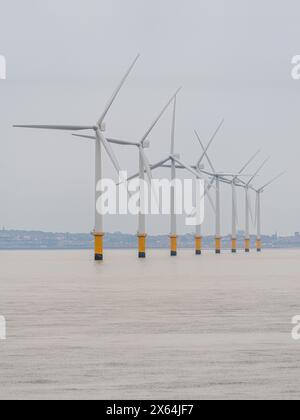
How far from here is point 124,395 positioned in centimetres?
1453

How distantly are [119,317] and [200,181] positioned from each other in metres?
117

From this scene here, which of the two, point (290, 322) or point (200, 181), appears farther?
point (200, 181)

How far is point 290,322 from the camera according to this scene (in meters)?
25.7

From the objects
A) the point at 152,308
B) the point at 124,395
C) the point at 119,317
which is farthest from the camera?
the point at 152,308

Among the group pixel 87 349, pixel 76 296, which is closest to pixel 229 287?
pixel 76 296

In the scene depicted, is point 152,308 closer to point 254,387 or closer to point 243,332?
point 243,332

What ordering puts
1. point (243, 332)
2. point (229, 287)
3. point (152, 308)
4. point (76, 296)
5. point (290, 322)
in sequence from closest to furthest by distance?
point (243, 332) → point (290, 322) → point (152, 308) → point (76, 296) → point (229, 287)

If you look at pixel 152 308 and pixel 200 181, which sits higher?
pixel 200 181
